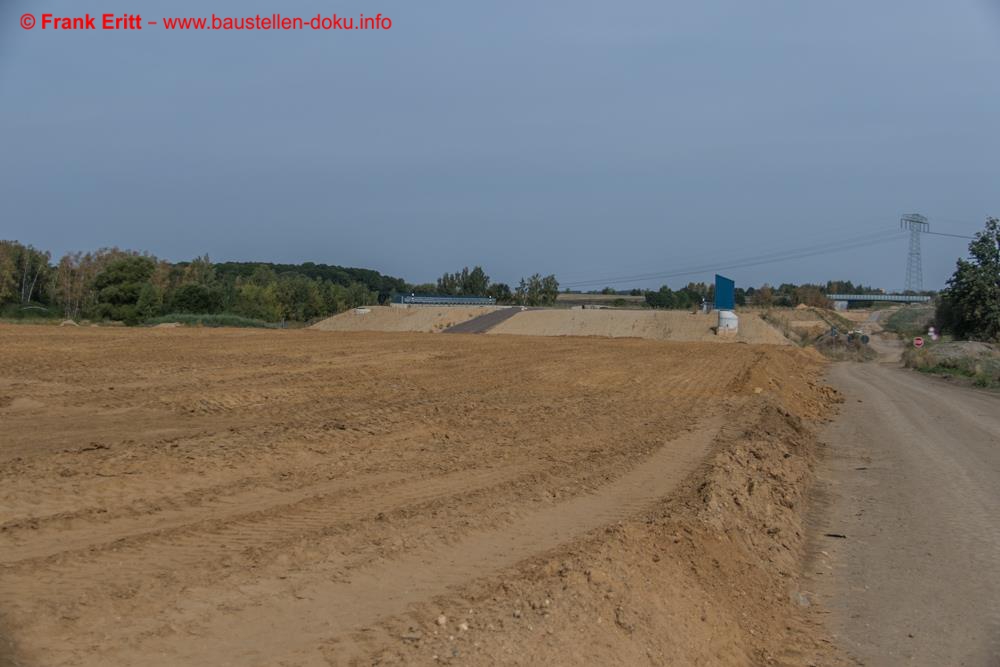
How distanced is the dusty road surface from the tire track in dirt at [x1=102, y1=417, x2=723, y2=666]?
2504 mm

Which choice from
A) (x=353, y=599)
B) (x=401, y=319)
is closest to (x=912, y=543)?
(x=353, y=599)

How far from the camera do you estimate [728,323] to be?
211 feet

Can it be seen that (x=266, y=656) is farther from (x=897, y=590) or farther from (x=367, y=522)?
(x=897, y=590)

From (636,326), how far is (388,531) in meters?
64.3

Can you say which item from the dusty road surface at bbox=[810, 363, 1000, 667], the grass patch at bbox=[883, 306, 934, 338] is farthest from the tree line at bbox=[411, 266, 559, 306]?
the dusty road surface at bbox=[810, 363, 1000, 667]

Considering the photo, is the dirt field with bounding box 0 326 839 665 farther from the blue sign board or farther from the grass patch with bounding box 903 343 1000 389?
the blue sign board

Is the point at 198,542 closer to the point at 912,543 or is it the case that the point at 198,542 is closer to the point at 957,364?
the point at 912,543

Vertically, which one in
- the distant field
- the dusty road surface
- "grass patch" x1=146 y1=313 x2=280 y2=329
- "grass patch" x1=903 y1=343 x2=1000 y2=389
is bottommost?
the dusty road surface

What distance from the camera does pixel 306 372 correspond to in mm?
25422

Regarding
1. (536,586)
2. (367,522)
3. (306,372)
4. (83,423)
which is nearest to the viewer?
(536,586)

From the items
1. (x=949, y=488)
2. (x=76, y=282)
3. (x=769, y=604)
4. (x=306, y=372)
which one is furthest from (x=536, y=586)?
(x=76, y=282)

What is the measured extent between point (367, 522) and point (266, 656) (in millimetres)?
3111

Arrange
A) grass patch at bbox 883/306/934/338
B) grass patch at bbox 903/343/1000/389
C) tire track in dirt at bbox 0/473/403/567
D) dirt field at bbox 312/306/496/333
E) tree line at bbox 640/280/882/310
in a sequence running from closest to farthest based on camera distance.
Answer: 1. tire track in dirt at bbox 0/473/403/567
2. grass patch at bbox 903/343/1000/389
3. grass patch at bbox 883/306/934/338
4. dirt field at bbox 312/306/496/333
5. tree line at bbox 640/280/882/310

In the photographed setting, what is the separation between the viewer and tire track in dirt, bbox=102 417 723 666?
5238mm
